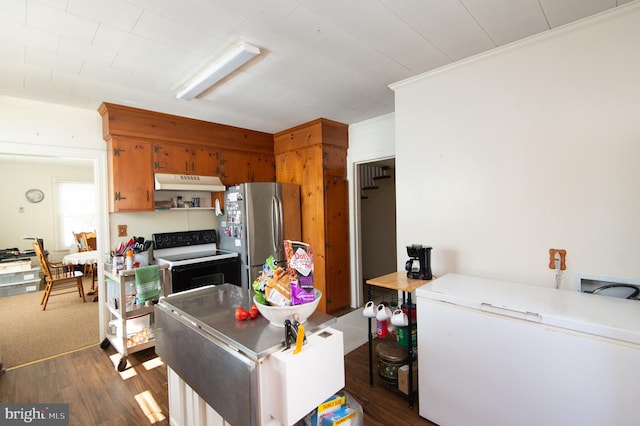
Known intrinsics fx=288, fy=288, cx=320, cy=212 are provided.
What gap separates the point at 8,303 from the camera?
185 inches

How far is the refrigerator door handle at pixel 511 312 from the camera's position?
1470 mm

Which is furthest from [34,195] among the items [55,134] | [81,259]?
[55,134]

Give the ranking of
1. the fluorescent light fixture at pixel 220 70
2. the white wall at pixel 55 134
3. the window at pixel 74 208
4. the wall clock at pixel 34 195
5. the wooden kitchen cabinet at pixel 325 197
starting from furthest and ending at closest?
the window at pixel 74 208 → the wall clock at pixel 34 195 → the wooden kitchen cabinet at pixel 325 197 → the white wall at pixel 55 134 → the fluorescent light fixture at pixel 220 70

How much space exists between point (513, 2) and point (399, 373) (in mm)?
2545

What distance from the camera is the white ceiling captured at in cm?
165

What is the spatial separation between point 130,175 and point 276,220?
1.68 metres

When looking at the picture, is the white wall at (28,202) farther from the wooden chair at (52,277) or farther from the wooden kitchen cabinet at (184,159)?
the wooden kitchen cabinet at (184,159)

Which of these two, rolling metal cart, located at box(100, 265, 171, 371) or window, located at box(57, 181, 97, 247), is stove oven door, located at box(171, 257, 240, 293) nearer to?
rolling metal cart, located at box(100, 265, 171, 371)

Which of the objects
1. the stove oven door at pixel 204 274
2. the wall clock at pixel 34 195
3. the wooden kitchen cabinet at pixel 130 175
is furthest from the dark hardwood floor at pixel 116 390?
the wall clock at pixel 34 195

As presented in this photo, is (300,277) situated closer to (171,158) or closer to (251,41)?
(251,41)

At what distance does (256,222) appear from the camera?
3.54 metres

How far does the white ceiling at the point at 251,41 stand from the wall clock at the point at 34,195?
16.5ft

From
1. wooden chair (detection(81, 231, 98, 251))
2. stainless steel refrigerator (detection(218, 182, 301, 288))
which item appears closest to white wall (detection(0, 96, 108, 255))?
stainless steel refrigerator (detection(218, 182, 301, 288))

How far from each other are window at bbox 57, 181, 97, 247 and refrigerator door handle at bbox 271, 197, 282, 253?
5.55m
